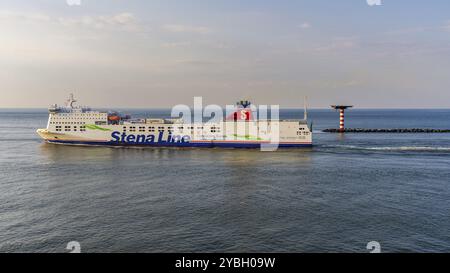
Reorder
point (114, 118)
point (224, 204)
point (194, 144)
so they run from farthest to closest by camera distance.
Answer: point (114, 118)
point (194, 144)
point (224, 204)

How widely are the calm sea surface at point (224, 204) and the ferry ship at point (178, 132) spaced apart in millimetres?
12970

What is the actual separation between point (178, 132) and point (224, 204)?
35.7m

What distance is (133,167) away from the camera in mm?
40656

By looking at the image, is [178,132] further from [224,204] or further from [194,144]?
[224,204]

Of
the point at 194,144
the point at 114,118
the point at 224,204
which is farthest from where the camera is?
the point at 114,118

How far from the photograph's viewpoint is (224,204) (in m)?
25.1

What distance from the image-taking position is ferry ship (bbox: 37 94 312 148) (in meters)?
58.2

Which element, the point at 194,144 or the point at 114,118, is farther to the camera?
the point at 114,118

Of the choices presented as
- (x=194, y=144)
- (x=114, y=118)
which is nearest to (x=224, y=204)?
(x=194, y=144)

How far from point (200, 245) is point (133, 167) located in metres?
25.1

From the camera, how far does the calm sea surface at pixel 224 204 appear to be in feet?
59.4

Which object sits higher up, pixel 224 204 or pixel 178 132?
pixel 178 132
